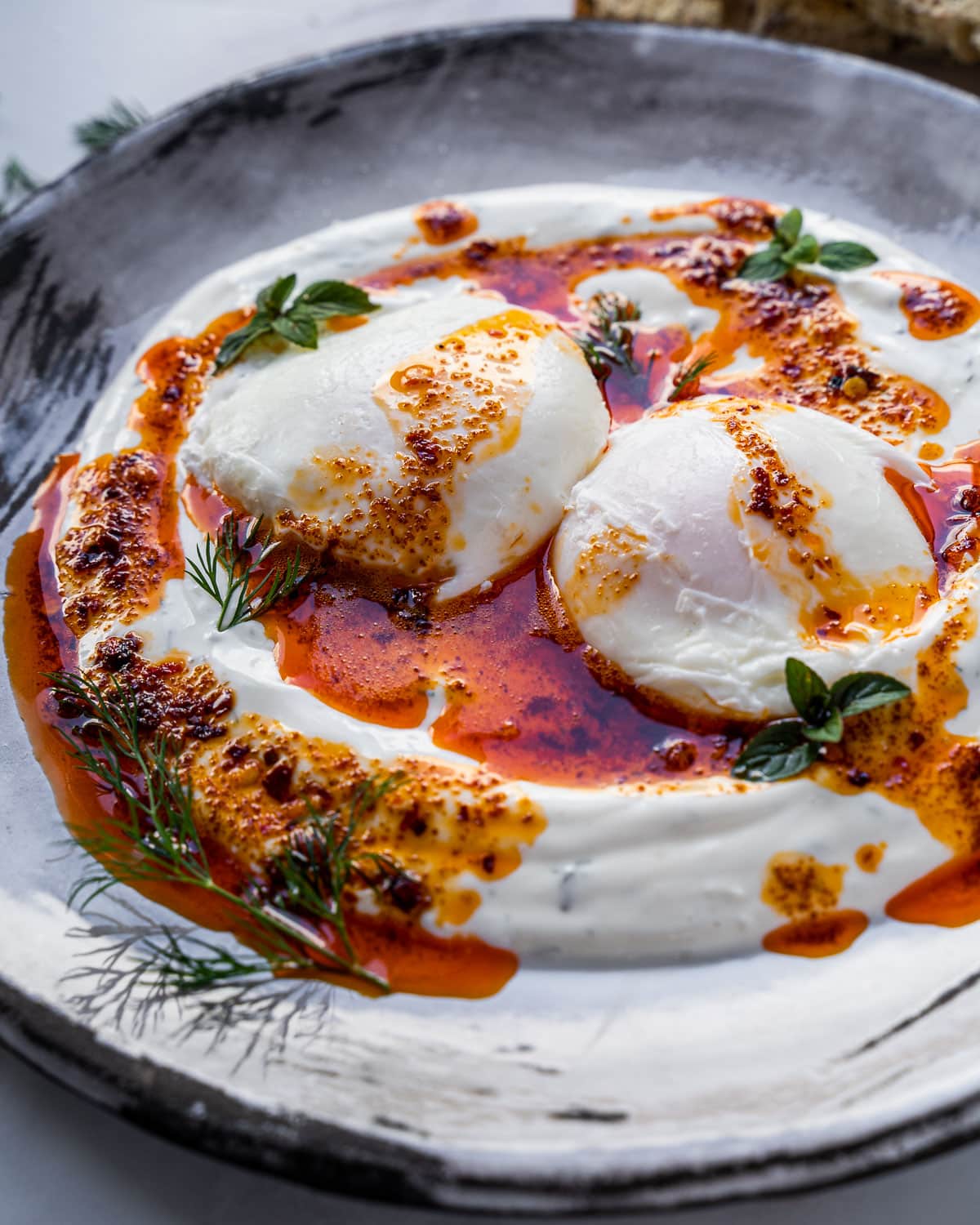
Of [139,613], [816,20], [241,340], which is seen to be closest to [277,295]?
[241,340]

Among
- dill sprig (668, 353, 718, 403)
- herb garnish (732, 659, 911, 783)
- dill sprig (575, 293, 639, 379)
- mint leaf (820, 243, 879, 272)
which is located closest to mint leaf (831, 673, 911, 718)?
herb garnish (732, 659, 911, 783)

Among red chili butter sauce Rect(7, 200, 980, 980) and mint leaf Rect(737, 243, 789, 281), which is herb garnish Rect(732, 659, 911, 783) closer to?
red chili butter sauce Rect(7, 200, 980, 980)

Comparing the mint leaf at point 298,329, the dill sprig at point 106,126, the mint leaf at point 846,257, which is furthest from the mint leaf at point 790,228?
the dill sprig at point 106,126

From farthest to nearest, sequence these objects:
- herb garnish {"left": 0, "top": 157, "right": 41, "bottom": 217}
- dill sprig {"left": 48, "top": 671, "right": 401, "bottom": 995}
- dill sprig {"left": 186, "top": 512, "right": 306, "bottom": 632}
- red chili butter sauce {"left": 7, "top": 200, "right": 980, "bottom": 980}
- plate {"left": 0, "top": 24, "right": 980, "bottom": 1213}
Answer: herb garnish {"left": 0, "top": 157, "right": 41, "bottom": 217} < dill sprig {"left": 186, "top": 512, "right": 306, "bottom": 632} < red chili butter sauce {"left": 7, "top": 200, "right": 980, "bottom": 980} < dill sprig {"left": 48, "top": 671, "right": 401, "bottom": 995} < plate {"left": 0, "top": 24, "right": 980, "bottom": 1213}

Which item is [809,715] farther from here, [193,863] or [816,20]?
[816,20]

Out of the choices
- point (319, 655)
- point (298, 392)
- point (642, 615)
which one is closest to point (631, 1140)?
point (642, 615)

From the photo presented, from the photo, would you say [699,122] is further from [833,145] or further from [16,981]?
[16,981]

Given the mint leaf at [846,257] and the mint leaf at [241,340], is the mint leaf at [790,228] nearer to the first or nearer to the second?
the mint leaf at [846,257]

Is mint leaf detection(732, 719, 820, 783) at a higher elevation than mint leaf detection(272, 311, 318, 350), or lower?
lower
